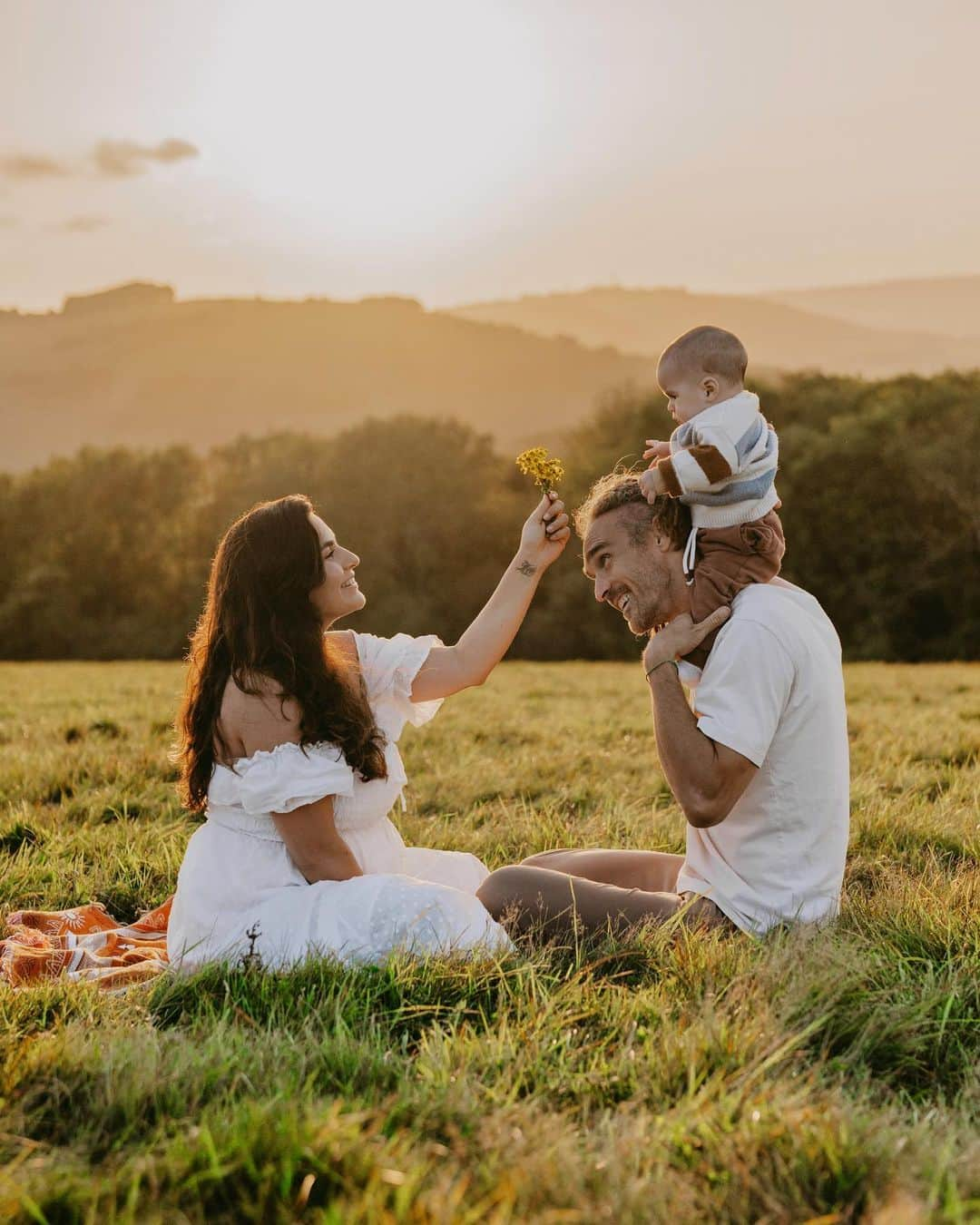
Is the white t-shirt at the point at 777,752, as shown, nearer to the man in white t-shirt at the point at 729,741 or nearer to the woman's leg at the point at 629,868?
the man in white t-shirt at the point at 729,741

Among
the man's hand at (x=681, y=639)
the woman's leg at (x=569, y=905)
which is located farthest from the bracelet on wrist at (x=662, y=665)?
the woman's leg at (x=569, y=905)

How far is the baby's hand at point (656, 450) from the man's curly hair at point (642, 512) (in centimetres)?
32

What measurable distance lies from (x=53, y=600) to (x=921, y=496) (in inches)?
1232

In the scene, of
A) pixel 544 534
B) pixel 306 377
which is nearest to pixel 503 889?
pixel 544 534

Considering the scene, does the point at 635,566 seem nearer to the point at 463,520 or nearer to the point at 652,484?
the point at 652,484

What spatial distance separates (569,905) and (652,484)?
1.56 meters

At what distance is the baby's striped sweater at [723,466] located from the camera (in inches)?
147

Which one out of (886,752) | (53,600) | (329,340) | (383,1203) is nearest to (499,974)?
(383,1203)

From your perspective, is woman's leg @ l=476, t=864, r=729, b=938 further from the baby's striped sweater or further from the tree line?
the tree line

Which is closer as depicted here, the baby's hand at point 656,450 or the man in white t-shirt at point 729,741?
the man in white t-shirt at point 729,741

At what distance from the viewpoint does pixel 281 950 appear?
388 centimetres

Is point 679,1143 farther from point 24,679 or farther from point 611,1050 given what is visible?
point 24,679

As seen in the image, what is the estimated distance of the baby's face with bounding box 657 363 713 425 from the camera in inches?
171

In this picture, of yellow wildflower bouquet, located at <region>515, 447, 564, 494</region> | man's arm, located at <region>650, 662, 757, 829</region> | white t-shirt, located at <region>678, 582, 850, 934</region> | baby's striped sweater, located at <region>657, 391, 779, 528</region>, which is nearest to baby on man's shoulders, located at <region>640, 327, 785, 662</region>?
baby's striped sweater, located at <region>657, 391, 779, 528</region>
